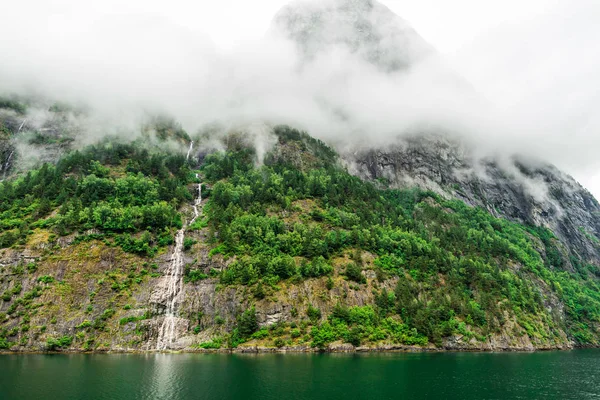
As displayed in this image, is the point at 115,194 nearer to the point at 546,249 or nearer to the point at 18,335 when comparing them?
the point at 18,335

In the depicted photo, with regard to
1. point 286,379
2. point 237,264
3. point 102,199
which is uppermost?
point 102,199

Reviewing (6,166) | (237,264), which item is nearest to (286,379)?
(237,264)

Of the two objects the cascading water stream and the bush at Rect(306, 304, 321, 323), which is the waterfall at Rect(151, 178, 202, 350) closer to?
the cascading water stream

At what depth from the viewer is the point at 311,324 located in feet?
298

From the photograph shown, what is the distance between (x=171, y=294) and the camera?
314 ft

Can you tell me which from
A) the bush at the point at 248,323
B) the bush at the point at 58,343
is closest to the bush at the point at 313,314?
the bush at the point at 248,323

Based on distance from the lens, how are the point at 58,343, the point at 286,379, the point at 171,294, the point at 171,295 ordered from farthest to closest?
the point at 171,294, the point at 171,295, the point at 58,343, the point at 286,379

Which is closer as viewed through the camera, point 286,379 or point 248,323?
point 286,379

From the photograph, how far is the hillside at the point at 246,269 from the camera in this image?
288 ft

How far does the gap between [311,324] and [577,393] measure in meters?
53.8

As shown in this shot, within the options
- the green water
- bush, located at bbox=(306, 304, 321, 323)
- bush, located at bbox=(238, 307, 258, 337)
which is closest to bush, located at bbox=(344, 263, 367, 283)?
bush, located at bbox=(306, 304, 321, 323)

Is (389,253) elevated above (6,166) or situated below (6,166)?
below

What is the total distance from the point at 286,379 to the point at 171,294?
55022 mm

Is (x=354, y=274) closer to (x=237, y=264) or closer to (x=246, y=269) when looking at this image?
(x=246, y=269)
